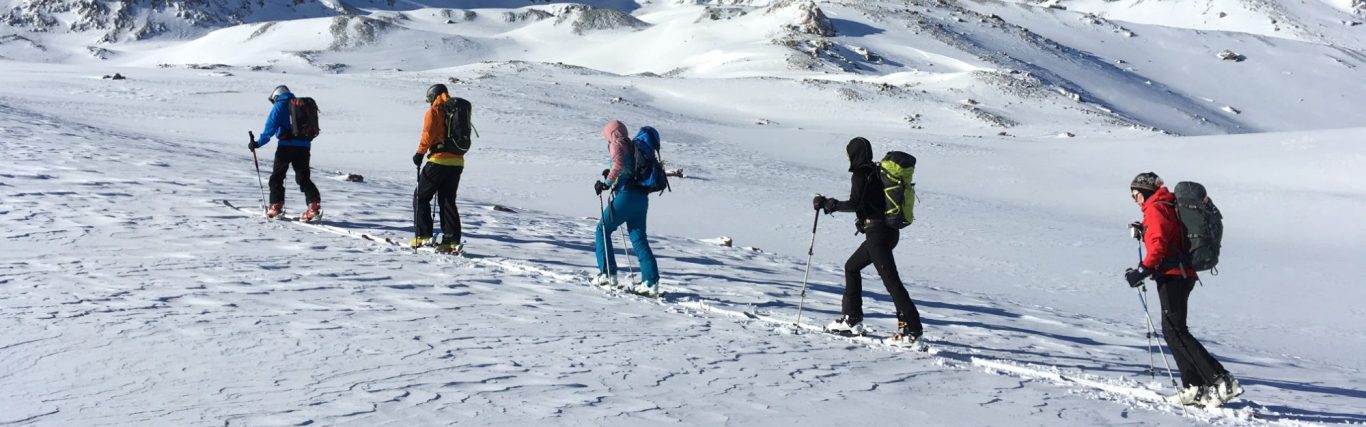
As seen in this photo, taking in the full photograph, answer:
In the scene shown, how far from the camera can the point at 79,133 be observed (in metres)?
19.4

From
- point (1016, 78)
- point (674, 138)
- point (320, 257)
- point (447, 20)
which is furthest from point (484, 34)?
point (320, 257)

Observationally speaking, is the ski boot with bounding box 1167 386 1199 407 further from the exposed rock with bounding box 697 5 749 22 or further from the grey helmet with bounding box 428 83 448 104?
the exposed rock with bounding box 697 5 749 22

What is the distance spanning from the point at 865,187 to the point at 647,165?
208 centimetres

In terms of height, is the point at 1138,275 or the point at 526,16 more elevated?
the point at 526,16

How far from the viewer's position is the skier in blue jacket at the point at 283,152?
38.2 ft

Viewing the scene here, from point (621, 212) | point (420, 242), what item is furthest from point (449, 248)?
point (621, 212)

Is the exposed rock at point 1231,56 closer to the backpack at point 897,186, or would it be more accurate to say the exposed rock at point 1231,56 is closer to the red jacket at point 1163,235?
the backpack at point 897,186

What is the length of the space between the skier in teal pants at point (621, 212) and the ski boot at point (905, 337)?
7.68 ft

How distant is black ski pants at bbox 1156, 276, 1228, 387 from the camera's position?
21.8 feet

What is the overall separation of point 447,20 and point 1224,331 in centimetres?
11661

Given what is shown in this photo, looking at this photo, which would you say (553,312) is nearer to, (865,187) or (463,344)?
(463,344)

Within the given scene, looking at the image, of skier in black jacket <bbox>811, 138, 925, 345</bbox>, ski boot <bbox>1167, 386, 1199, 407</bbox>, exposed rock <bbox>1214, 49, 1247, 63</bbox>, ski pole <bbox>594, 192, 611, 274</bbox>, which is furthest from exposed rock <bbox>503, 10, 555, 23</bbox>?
ski boot <bbox>1167, 386, 1199, 407</bbox>

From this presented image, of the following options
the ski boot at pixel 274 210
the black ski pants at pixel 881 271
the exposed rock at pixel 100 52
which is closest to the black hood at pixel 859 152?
the black ski pants at pixel 881 271

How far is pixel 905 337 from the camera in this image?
812 cm
